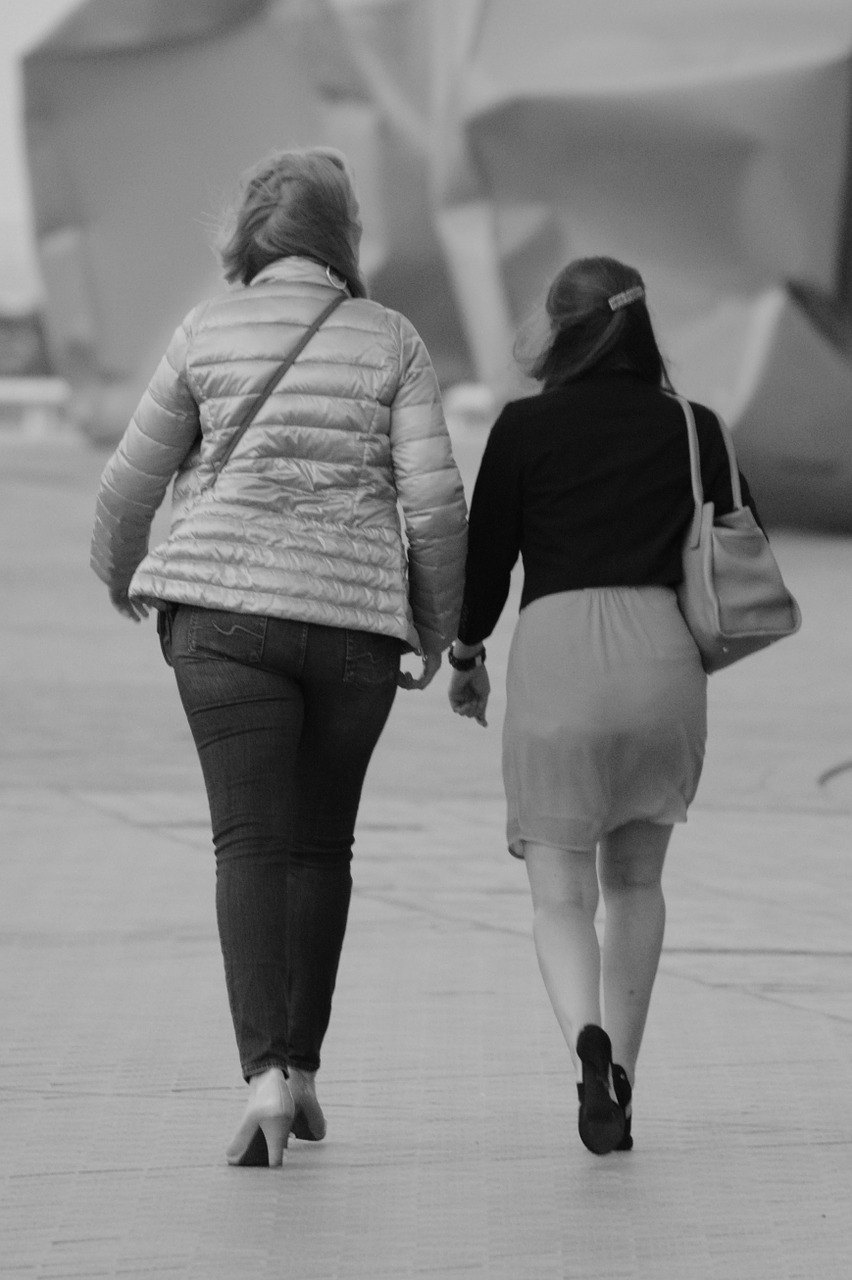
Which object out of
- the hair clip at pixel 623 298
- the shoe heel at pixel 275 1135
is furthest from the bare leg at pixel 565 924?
the hair clip at pixel 623 298

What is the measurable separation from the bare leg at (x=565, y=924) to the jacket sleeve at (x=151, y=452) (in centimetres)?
92

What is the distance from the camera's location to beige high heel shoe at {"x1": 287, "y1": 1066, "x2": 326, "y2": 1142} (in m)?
4.03

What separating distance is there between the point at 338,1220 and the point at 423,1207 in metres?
0.16

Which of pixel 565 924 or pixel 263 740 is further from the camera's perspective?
pixel 565 924

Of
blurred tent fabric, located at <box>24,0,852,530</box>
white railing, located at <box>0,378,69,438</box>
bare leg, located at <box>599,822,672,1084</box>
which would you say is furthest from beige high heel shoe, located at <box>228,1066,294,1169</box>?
white railing, located at <box>0,378,69,438</box>

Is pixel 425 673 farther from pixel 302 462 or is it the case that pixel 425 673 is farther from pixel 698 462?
pixel 698 462

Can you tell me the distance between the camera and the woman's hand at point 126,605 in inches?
163

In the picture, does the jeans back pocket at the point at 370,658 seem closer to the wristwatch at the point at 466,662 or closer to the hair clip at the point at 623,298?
the wristwatch at the point at 466,662

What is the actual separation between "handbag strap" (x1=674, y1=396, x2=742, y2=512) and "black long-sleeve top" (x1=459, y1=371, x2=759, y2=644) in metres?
0.01

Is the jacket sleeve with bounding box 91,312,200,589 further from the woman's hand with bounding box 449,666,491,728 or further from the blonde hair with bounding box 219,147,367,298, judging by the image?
the woman's hand with bounding box 449,666,491,728

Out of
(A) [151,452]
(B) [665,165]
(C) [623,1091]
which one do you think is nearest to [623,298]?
(A) [151,452]

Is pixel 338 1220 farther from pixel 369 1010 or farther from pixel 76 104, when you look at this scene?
pixel 76 104

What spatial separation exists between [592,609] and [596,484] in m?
0.22

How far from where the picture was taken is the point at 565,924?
3996mm
